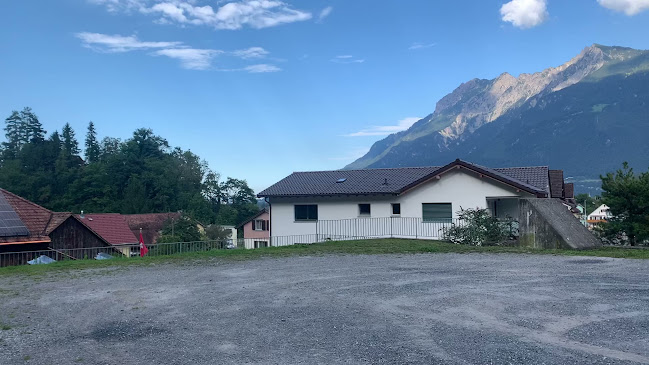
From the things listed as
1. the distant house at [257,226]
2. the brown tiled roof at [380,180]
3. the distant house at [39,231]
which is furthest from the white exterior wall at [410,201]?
the distant house at [257,226]

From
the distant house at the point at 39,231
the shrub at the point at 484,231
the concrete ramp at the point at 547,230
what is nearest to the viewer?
the concrete ramp at the point at 547,230

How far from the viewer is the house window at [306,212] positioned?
28.6 m

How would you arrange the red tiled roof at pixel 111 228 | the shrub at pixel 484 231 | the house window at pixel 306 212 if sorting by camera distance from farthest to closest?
the red tiled roof at pixel 111 228, the house window at pixel 306 212, the shrub at pixel 484 231

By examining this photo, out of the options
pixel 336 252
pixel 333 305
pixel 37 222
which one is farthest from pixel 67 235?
pixel 333 305

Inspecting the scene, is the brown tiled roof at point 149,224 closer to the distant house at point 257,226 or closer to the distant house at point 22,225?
the distant house at point 257,226

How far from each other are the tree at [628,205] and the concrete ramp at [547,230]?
1.91 m

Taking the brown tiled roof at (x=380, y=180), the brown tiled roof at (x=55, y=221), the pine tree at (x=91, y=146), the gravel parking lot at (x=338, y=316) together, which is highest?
the pine tree at (x=91, y=146)

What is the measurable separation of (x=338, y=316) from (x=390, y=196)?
757 inches

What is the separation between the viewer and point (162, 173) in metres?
85.5

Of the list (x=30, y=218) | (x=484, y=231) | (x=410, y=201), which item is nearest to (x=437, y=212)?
(x=410, y=201)

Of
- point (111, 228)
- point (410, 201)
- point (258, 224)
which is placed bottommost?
point (258, 224)

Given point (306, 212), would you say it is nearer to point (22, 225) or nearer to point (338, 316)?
point (22, 225)

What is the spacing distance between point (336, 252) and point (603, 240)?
1257 cm

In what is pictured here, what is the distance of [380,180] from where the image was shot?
95.5 ft
